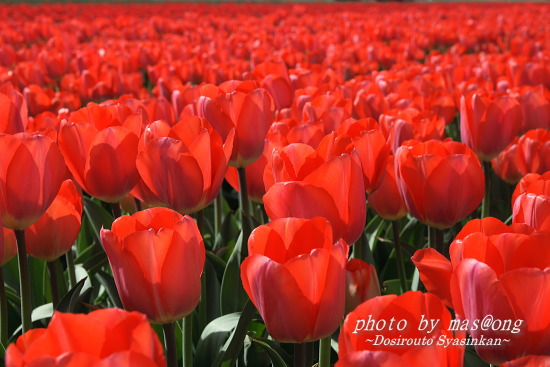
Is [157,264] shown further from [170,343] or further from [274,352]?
[274,352]

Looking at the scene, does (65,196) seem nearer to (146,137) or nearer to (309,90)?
(146,137)

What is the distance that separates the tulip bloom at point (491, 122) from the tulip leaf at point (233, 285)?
829mm

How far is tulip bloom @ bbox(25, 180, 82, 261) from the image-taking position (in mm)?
1429

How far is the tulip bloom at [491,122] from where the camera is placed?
2.04 m

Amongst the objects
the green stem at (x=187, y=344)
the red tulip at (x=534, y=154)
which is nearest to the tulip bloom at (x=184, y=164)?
the green stem at (x=187, y=344)

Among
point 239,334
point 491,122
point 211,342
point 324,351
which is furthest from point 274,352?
point 491,122

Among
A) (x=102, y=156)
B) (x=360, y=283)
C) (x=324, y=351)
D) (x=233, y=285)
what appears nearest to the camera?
(x=324, y=351)

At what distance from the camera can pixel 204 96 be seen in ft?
6.17

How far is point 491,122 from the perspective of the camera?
2057 mm

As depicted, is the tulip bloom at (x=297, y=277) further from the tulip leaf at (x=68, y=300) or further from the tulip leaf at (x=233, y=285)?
the tulip leaf at (x=233, y=285)

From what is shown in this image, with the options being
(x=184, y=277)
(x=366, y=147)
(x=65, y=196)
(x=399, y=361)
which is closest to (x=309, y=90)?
(x=366, y=147)

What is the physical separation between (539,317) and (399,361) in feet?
0.86

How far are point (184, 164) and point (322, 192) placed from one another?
369mm

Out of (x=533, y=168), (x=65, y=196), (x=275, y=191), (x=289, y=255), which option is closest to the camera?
(x=289, y=255)
